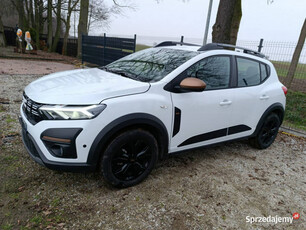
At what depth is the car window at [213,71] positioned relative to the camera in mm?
2901

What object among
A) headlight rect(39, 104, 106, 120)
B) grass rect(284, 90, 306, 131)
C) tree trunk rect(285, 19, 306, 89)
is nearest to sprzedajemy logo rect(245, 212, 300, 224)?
headlight rect(39, 104, 106, 120)

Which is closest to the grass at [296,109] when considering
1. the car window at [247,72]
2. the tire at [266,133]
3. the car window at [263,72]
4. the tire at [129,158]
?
the tire at [266,133]

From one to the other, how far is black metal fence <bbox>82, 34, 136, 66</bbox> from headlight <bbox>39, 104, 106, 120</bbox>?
7267mm

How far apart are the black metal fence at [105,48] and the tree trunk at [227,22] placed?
10.8 feet

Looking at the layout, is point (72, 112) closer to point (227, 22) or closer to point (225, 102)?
point (225, 102)

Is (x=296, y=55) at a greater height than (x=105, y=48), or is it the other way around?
(x=296, y=55)

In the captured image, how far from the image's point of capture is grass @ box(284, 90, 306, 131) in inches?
266

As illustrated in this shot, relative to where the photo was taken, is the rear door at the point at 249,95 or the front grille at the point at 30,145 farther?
the rear door at the point at 249,95

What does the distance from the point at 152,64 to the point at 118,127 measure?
1172mm

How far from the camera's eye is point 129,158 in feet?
8.20

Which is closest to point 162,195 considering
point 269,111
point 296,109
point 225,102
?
point 225,102

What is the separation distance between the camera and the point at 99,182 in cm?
273

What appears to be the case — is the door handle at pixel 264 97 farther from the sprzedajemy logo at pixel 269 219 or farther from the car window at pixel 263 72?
the sprzedajemy logo at pixel 269 219

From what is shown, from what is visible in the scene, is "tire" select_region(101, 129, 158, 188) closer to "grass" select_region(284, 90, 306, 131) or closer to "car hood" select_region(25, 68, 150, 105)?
"car hood" select_region(25, 68, 150, 105)
